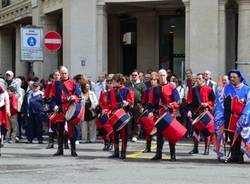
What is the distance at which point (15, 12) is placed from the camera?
34.6 meters

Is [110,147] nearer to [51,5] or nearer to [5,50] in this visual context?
[51,5]

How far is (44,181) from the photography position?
10594 mm

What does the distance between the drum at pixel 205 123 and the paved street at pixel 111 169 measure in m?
0.60

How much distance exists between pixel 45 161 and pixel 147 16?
1513 centimetres

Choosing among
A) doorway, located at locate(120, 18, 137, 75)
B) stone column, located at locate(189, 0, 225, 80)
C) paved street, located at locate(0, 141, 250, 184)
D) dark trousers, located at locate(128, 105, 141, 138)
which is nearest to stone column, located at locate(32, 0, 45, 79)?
doorway, located at locate(120, 18, 137, 75)

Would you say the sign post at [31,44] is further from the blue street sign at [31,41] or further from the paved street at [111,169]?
the paved street at [111,169]

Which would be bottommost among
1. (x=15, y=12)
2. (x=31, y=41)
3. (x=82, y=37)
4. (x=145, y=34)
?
(x=31, y=41)

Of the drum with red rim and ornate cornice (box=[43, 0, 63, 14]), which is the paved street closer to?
the drum with red rim

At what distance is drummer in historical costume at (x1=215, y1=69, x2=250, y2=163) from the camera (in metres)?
13.2

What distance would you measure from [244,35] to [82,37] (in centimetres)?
605

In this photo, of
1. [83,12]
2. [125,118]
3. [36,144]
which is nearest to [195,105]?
[125,118]

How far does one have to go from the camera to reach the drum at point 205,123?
14929 millimetres

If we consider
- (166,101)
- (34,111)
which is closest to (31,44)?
(34,111)

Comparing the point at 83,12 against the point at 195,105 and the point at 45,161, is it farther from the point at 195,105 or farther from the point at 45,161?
the point at 45,161
